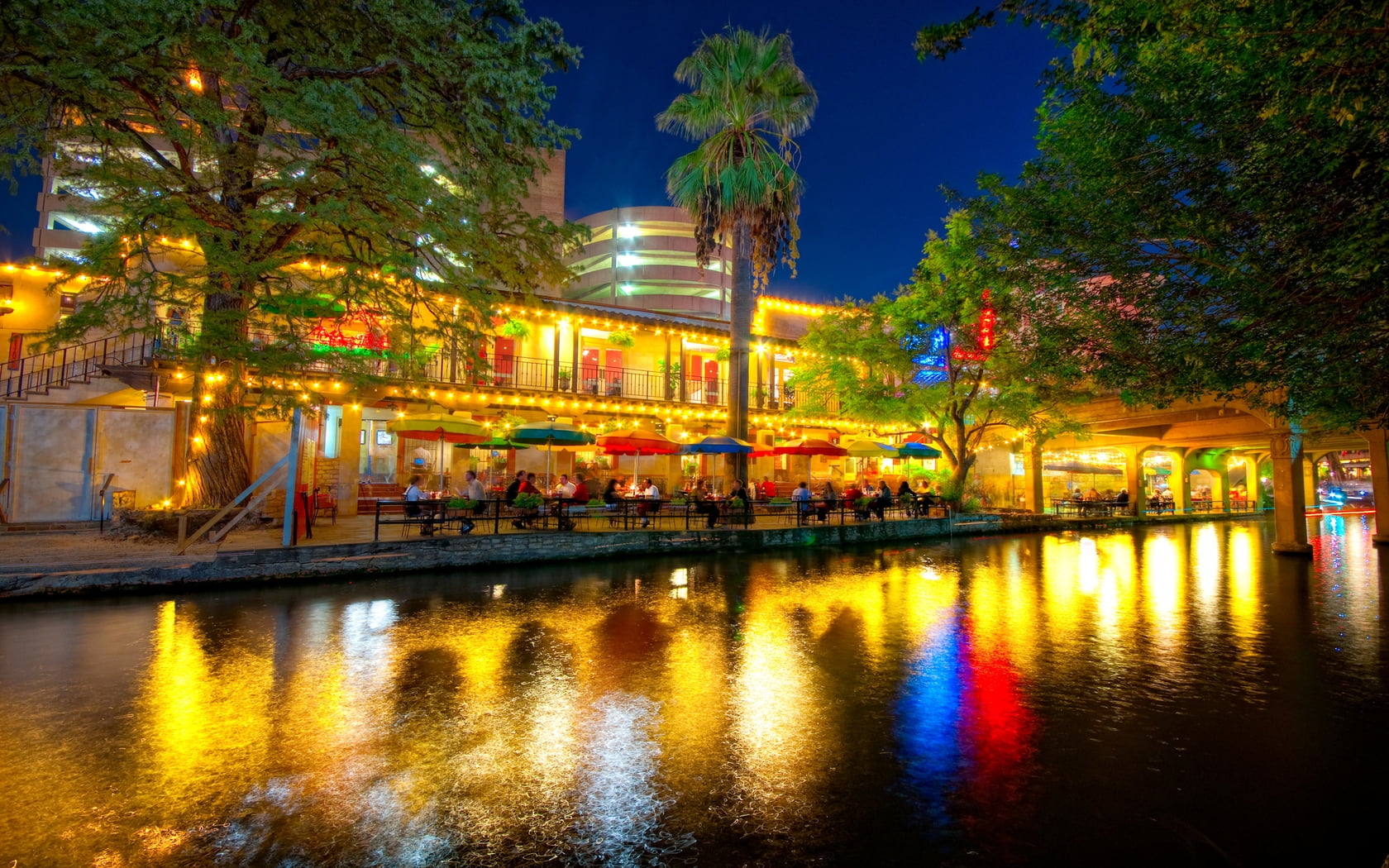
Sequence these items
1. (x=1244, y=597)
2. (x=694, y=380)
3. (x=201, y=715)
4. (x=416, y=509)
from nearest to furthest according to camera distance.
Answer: (x=201, y=715) < (x=1244, y=597) < (x=416, y=509) < (x=694, y=380)

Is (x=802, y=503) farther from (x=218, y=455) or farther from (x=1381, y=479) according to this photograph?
(x=1381, y=479)

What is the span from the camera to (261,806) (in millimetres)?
3352

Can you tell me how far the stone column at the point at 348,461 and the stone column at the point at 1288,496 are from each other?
24.6m

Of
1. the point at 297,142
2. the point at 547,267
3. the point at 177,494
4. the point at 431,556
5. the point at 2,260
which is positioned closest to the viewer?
the point at 297,142

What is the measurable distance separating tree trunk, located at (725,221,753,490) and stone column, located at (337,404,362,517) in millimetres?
11412

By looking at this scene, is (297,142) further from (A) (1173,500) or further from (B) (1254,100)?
(A) (1173,500)

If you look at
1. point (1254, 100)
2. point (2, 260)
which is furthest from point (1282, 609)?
point (2, 260)

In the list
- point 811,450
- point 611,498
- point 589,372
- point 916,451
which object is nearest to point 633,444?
point 611,498

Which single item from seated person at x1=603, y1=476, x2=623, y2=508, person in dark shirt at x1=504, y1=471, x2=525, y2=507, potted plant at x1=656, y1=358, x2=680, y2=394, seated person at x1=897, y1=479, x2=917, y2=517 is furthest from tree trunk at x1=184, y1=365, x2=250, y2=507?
seated person at x1=897, y1=479, x2=917, y2=517

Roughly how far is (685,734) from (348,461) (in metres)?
17.4

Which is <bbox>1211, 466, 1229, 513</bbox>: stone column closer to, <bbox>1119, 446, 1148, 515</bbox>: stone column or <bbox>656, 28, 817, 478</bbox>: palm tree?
<bbox>1119, 446, 1148, 515</bbox>: stone column

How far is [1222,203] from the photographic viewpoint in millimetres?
5652

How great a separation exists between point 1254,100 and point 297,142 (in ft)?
41.4

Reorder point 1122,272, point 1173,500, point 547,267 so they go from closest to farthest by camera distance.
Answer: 1. point 1122,272
2. point 547,267
3. point 1173,500
